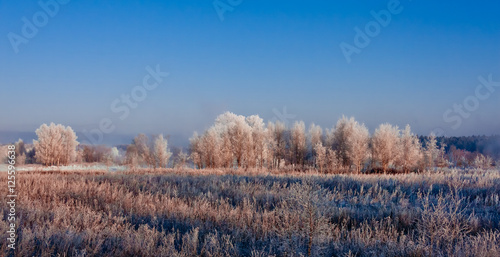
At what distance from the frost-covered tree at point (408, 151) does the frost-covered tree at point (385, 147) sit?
1207 millimetres

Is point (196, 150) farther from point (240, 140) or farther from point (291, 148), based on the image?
→ point (291, 148)

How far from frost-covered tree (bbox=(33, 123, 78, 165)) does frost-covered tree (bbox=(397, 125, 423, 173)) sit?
63.2m

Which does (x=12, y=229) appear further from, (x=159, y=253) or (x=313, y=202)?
(x=313, y=202)

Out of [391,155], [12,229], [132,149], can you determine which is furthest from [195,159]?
[12,229]

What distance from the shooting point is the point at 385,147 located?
1996 inches

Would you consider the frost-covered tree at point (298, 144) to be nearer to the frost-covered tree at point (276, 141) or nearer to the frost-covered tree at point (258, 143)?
Answer: the frost-covered tree at point (276, 141)

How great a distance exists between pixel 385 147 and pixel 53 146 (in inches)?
2473

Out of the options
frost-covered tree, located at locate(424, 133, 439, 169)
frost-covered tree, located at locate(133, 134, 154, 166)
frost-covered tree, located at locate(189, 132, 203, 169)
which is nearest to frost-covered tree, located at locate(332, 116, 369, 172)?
frost-covered tree, located at locate(424, 133, 439, 169)

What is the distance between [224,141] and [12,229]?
52.0 m

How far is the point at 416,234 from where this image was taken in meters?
6.83

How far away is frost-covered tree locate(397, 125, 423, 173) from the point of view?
5053 cm

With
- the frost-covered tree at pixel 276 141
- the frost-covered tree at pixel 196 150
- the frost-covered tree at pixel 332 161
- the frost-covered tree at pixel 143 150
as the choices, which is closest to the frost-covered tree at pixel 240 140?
the frost-covered tree at pixel 276 141

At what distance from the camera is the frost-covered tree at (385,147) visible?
5044cm

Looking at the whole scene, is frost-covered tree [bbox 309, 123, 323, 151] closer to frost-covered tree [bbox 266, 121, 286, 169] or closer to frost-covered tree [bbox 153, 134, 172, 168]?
frost-covered tree [bbox 266, 121, 286, 169]
